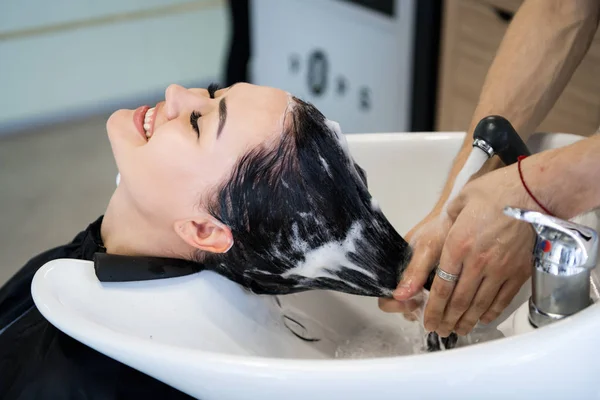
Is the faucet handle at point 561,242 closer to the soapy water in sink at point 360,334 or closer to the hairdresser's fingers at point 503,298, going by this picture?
the hairdresser's fingers at point 503,298

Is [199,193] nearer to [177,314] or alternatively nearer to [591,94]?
[177,314]

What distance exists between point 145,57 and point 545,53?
271 cm

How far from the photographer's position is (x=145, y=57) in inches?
142

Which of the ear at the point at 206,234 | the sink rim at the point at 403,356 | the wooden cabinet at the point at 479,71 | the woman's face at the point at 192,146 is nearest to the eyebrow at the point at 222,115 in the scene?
the woman's face at the point at 192,146

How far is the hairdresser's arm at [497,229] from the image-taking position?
873 millimetres

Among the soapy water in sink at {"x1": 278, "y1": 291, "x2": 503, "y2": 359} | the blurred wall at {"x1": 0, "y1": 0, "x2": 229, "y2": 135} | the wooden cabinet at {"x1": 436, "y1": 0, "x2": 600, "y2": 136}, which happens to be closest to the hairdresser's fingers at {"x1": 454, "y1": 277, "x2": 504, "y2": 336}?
the soapy water in sink at {"x1": 278, "y1": 291, "x2": 503, "y2": 359}

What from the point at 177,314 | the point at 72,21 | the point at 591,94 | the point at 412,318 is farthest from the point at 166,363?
the point at 72,21

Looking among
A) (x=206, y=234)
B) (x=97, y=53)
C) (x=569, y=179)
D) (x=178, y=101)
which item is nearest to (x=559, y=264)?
(x=569, y=179)

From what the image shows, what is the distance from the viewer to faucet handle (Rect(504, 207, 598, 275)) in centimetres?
72

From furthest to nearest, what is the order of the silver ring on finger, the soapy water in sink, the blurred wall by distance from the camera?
1. the blurred wall
2. the soapy water in sink
3. the silver ring on finger

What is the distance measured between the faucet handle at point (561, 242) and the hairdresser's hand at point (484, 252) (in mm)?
153

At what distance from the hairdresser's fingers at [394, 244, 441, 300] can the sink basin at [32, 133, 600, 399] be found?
118mm

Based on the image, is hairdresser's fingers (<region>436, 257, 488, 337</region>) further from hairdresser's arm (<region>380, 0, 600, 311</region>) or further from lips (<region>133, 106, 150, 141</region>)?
lips (<region>133, 106, 150, 141</region>)

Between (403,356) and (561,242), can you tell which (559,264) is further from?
(403,356)
